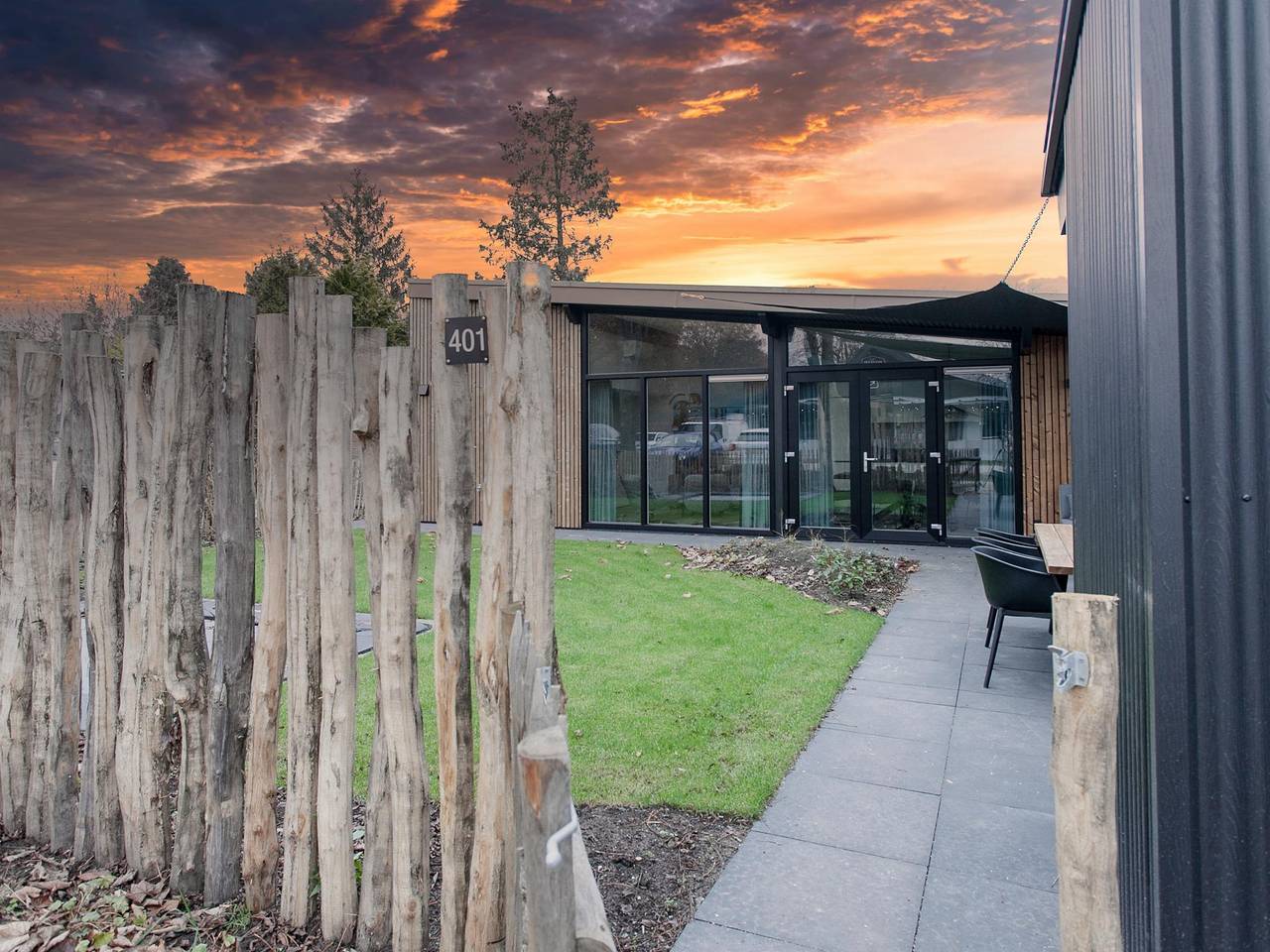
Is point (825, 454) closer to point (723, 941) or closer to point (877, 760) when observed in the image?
point (877, 760)

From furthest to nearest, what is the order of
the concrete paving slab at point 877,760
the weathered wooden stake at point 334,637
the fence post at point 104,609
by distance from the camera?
the concrete paving slab at point 877,760, the fence post at point 104,609, the weathered wooden stake at point 334,637

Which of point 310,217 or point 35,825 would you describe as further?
point 310,217

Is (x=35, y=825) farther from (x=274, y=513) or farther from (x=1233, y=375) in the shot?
(x=1233, y=375)

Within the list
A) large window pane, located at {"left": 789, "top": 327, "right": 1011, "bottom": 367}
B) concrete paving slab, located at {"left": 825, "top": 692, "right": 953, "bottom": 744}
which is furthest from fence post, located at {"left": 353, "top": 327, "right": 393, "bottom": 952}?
large window pane, located at {"left": 789, "top": 327, "right": 1011, "bottom": 367}

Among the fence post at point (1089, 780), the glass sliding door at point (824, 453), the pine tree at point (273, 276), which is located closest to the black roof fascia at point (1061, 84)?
the fence post at point (1089, 780)


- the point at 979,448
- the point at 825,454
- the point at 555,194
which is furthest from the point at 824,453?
the point at 555,194

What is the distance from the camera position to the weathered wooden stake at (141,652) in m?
2.63

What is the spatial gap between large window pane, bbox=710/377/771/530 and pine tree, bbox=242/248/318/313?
43.1ft

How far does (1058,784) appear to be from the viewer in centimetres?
137

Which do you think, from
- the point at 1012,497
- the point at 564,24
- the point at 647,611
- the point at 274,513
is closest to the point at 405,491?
the point at 274,513

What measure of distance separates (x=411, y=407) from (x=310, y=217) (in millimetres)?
33532

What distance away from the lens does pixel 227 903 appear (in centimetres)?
254

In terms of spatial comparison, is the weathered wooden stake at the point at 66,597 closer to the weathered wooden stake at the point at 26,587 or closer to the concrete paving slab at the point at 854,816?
the weathered wooden stake at the point at 26,587

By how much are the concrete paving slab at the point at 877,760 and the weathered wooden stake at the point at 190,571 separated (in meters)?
2.54
